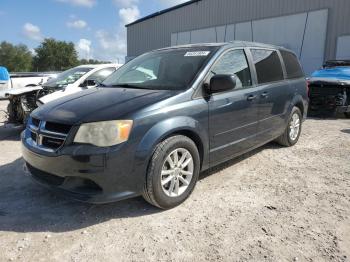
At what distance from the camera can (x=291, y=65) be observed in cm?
Result: 583

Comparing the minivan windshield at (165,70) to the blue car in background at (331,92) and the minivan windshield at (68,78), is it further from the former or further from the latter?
the blue car in background at (331,92)

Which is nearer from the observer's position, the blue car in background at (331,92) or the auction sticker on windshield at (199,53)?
the auction sticker on windshield at (199,53)

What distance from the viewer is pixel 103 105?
344 cm

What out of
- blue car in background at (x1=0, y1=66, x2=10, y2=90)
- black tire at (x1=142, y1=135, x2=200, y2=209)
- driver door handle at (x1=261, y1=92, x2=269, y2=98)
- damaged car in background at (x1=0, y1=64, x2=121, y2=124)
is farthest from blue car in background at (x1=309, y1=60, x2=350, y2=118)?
blue car in background at (x1=0, y1=66, x2=10, y2=90)

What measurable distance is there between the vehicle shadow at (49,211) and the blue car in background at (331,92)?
287 inches

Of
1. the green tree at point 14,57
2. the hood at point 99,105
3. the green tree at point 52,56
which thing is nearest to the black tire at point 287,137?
the hood at point 99,105

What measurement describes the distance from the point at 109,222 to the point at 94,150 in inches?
30.1

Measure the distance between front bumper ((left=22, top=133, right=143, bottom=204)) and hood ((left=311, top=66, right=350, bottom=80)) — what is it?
26.7 feet

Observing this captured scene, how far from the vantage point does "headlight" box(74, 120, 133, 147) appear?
10.2 feet

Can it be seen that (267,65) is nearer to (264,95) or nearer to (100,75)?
(264,95)

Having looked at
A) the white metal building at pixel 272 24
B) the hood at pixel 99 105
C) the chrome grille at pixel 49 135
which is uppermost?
the white metal building at pixel 272 24

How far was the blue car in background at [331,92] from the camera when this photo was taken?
9.09 m

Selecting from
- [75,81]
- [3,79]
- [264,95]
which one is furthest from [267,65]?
[3,79]

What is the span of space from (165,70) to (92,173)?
1723 millimetres
